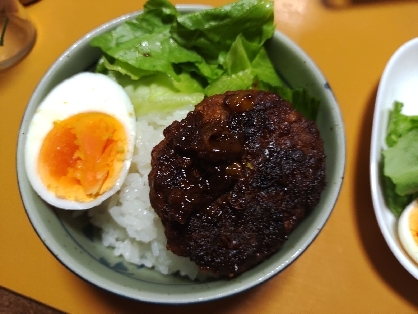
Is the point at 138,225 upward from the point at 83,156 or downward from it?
downward

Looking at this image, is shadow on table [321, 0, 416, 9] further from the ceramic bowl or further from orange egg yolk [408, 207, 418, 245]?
orange egg yolk [408, 207, 418, 245]

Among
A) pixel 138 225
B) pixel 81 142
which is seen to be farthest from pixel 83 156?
pixel 138 225

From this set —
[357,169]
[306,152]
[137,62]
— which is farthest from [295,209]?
[137,62]

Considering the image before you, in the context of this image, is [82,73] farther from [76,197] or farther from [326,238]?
[326,238]

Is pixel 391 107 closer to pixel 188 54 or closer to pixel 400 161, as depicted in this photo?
pixel 400 161

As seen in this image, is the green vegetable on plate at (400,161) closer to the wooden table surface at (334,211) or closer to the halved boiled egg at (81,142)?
the wooden table surface at (334,211)

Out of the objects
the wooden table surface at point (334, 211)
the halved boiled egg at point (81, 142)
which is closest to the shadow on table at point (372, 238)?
the wooden table surface at point (334, 211)

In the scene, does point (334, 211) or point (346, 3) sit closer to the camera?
point (334, 211)

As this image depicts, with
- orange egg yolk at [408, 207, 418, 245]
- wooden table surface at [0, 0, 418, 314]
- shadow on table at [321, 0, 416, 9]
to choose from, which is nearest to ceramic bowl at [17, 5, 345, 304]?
wooden table surface at [0, 0, 418, 314]
